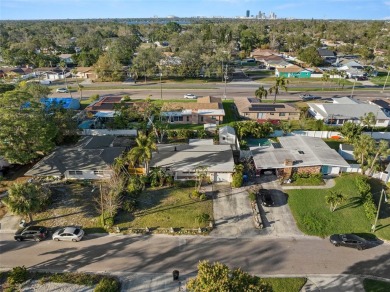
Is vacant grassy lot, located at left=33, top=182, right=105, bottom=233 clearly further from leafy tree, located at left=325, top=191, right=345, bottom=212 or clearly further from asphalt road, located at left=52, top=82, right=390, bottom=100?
asphalt road, located at left=52, top=82, right=390, bottom=100

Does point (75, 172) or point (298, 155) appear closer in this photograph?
point (75, 172)

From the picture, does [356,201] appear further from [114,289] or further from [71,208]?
[71,208]

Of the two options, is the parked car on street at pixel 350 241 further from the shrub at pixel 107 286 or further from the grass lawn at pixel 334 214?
the shrub at pixel 107 286

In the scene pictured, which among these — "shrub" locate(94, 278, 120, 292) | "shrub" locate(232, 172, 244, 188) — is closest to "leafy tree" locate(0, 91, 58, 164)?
"shrub" locate(94, 278, 120, 292)

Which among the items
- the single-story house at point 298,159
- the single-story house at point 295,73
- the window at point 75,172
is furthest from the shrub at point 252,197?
the single-story house at point 295,73

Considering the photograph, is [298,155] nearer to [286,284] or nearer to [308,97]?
[286,284]

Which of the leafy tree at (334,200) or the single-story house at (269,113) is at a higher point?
the single-story house at (269,113)

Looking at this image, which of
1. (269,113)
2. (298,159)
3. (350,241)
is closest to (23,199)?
(350,241)
